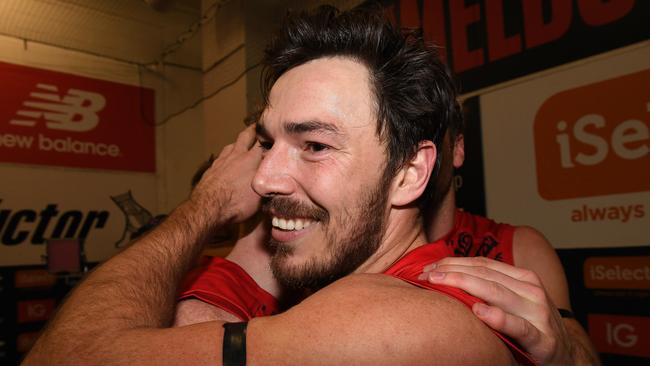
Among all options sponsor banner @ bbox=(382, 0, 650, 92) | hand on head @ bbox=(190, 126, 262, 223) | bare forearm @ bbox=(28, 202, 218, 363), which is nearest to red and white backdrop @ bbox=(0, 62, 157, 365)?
sponsor banner @ bbox=(382, 0, 650, 92)

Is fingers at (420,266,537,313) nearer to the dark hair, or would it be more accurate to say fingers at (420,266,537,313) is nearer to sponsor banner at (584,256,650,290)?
the dark hair

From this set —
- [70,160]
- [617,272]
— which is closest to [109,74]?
[70,160]

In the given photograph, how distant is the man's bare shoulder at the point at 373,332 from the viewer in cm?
75

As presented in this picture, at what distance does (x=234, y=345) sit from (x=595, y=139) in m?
2.37

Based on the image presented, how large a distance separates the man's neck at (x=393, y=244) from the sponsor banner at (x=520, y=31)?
1887mm

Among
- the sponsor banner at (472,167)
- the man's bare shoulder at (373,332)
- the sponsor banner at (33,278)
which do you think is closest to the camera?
the man's bare shoulder at (373,332)

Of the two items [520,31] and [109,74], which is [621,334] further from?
[109,74]

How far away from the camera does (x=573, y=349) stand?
120 cm

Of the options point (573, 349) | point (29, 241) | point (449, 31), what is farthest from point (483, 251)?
point (29, 241)

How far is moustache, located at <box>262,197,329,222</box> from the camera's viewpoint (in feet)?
3.93

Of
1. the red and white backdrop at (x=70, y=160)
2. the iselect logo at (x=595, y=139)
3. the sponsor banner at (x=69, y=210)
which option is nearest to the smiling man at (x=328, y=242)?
the iselect logo at (x=595, y=139)

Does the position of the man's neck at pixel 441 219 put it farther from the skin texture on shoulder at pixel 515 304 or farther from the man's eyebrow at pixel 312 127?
the man's eyebrow at pixel 312 127

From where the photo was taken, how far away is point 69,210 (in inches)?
210

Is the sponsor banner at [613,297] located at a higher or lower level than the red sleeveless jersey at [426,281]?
lower
